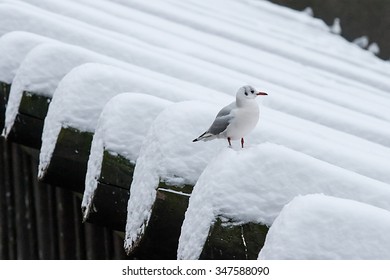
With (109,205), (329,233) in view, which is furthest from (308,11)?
(329,233)

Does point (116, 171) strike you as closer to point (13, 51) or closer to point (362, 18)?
point (13, 51)

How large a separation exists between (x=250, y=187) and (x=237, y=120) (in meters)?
0.40

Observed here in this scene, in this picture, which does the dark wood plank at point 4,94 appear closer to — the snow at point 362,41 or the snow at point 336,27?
the snow at point 362,41

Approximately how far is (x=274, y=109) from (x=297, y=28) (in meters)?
5.45

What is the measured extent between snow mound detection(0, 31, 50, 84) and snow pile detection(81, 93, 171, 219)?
2.65ft

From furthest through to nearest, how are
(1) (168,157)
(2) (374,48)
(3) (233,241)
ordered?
(2) (374,48), (1) (168,157), (3) (233,241)

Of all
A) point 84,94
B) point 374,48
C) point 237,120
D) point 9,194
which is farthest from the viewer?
point 374,48

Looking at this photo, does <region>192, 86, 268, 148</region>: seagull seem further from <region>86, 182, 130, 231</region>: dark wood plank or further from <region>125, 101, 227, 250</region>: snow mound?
<region>86, 182, 130, 231</region>: dark wood plank

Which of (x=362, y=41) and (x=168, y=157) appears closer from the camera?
(x=168, y=157)

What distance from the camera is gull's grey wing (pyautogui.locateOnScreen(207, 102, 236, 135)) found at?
7.13 feet

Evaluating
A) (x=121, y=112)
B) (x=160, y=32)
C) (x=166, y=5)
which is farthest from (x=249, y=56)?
(x=121, y=112)

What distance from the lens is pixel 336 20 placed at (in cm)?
989

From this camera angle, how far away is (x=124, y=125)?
2.38 m

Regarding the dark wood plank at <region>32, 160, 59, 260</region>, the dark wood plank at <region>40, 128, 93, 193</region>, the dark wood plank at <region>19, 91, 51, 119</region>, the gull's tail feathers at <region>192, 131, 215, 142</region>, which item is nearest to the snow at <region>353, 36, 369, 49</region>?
the dark wood plank at <region>32, 160, 59, 260</region>
